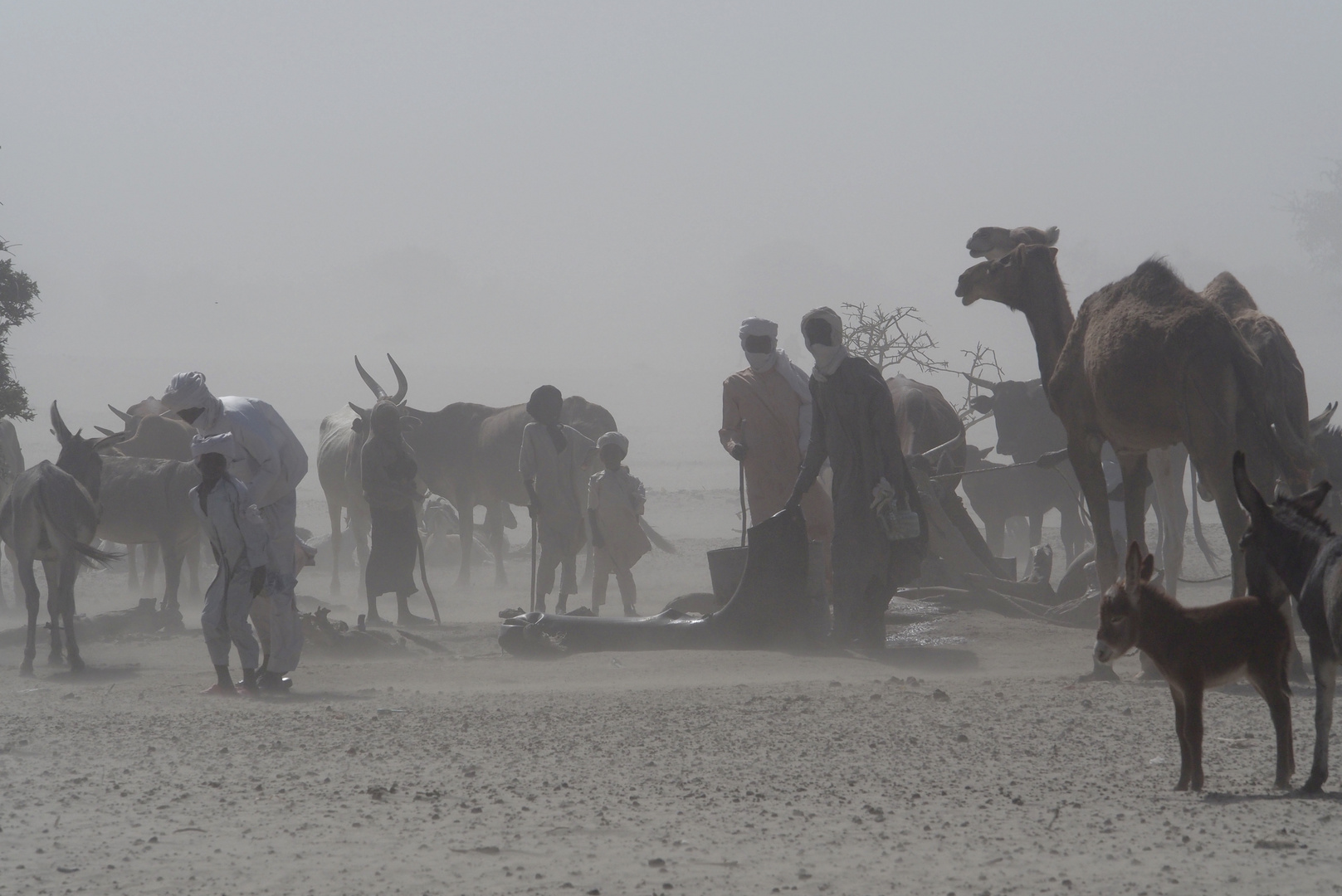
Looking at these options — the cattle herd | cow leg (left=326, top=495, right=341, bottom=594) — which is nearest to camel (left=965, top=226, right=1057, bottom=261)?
the cattle herd

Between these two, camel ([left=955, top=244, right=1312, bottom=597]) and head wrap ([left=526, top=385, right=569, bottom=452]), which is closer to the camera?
camel ([left=955, top=244, right=1312, bottom=597])

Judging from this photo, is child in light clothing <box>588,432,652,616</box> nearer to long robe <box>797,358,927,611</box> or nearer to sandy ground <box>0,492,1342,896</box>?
long robe <box>797,358,927,611</box>

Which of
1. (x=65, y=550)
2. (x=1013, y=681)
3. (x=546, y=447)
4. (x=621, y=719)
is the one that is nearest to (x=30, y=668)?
(x=65, y=550)

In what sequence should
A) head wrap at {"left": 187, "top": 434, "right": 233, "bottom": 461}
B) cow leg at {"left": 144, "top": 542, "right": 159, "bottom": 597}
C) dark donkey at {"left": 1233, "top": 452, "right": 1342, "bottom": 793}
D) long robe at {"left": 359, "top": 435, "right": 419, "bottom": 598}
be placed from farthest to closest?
cow leg at {"left": 144, "top": 542, "right": 159, "bottom": 597}
long robe at {"left": 359, "top": 435, "right": 419, "bottom": 598}
head wrap at {"left": 187, "top": 434, "right": 233, "bottom": 461}
dark donkey at {"left": 1233, "top": 452, "right": 1342, "bottom": 793}

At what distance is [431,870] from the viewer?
3668mm

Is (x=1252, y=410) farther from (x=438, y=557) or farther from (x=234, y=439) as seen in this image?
(x=438, y=557)

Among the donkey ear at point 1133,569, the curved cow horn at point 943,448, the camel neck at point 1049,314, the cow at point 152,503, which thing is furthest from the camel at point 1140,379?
the cow at point 152,503

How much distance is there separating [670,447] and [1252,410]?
5482 centimetres

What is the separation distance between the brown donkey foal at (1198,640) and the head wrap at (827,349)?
4.58 metres

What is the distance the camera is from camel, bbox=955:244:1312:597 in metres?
6.39

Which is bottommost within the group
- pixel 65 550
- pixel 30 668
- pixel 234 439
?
pixel 30 668

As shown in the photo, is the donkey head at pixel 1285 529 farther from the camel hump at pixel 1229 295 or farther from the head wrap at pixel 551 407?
the head wrap at pixel 551 407

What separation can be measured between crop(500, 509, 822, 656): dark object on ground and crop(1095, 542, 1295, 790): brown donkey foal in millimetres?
4343

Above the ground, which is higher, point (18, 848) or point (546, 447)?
point (546, 447)
